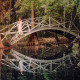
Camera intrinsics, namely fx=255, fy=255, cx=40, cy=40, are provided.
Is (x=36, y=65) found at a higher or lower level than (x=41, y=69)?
lower

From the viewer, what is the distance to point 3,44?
670 inches

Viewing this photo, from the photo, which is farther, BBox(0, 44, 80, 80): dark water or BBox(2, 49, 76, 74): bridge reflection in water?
BBox(2, 49, 76, 74): bridge reflection in water

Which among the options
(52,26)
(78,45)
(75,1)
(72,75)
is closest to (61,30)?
(52,26)

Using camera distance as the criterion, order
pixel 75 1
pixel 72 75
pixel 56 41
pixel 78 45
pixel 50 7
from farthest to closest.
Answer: pixel 56 41, pixel 78 45, pixel 50 7, pixel 75 1, pixel 72 75

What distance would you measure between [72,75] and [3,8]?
14122mm

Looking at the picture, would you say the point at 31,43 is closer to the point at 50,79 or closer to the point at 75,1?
the point at 75,1

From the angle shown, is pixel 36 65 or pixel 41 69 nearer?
pixel 41 69

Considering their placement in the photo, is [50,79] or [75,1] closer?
[50,79]

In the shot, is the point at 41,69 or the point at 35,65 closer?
the point at 41,69

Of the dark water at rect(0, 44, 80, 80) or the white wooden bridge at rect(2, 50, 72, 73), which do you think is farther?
the white wooden bridge at rect(2, 50, 72, 73)

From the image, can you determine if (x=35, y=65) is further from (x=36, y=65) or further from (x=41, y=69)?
(x=41, y=69)

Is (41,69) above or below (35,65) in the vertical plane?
above

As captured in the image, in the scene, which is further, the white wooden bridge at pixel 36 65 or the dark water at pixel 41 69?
the white wooden bridge at pixel 36 65

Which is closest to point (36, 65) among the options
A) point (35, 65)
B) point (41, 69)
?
point (35, 65)
